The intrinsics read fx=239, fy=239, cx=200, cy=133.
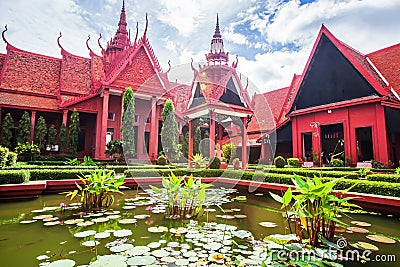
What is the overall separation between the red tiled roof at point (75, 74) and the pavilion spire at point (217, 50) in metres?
8.02

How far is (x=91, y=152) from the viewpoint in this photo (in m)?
14.5

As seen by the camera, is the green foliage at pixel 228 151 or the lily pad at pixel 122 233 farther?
the green foliage at pixel 228 151

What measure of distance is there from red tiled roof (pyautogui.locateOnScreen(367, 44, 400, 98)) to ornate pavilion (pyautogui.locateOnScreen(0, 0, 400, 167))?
1.7 inches

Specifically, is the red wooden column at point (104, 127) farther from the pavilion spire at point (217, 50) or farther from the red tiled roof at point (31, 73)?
the pavilion spire at point (217, 50)

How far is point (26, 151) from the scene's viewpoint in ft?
35.9

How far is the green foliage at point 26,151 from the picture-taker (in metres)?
10.8

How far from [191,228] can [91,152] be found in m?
13.2

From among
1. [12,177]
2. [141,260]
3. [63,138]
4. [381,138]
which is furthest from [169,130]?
[141,260]

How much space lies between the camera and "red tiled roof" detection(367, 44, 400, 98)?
37.0 ft

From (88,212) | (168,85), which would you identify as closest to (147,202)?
(88,212)

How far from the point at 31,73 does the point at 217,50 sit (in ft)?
37.9

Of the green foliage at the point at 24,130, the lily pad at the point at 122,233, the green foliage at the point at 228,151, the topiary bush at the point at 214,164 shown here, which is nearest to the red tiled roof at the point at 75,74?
the green foliage at the point at 24,130

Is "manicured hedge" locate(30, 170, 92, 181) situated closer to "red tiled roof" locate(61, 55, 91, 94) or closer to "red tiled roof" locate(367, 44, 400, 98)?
"red tiled roof" locate(61, 55, 91, 94)

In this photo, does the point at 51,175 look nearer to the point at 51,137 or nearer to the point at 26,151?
the point at 26,151
